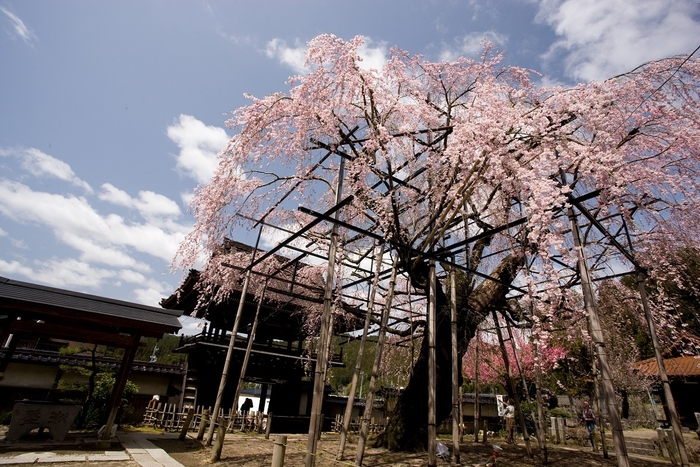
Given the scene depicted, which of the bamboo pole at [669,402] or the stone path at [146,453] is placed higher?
the bamboo pole at [669,402]

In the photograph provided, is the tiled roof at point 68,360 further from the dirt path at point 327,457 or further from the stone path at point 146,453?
the dirt path at point 327,457

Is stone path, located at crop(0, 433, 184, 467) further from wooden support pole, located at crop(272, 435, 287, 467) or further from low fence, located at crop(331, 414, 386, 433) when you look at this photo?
low fence, located at crop(331, 414, 386, 433)

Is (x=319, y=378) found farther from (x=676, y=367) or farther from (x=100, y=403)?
(x=676, y=367)

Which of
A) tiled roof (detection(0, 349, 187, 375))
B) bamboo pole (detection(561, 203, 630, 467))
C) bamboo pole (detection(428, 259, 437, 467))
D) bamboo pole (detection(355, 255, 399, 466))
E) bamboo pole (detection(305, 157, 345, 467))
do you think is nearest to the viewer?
bamboo pole (detection(561, 203, 630, 467))

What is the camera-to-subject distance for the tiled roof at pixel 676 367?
17.8 meters

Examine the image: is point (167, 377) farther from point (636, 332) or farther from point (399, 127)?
point (636, 332)

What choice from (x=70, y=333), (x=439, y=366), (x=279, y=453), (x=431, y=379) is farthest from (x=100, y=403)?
(x=431, y=379)

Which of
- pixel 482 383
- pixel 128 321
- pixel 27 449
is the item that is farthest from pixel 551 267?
pixel 482 383

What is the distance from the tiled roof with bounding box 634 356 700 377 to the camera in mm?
17812

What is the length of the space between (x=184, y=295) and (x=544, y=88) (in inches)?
626

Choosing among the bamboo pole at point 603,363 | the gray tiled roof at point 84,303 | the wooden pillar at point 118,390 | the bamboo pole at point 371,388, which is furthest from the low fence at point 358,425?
the bamboo pole at point 603,363

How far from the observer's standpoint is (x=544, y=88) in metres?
7.85

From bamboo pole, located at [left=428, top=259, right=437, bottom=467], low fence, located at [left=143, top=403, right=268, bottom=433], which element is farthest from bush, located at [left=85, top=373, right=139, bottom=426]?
bamboo pole, located at [left=428, top=259, right=437, bottom=467]

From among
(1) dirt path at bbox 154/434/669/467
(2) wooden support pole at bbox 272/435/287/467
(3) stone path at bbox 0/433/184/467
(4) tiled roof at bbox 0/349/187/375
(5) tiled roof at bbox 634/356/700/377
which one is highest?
(5) tiled roof at bbox 634/356/700/377
